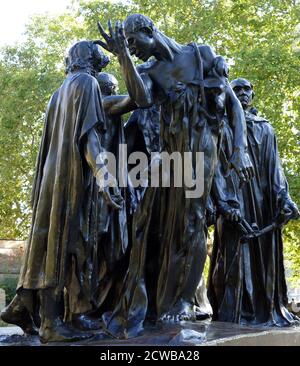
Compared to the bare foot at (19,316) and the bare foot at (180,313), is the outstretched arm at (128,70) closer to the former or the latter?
the bare foot at (180,313)

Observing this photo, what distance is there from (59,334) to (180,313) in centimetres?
97

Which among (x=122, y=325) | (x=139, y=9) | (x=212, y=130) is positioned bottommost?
(x=122, y=325)

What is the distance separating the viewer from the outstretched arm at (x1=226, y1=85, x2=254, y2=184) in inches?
268

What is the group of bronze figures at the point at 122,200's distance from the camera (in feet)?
22.0

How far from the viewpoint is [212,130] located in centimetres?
702

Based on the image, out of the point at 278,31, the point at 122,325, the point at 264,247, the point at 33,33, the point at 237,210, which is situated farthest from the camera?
the point at 33,33

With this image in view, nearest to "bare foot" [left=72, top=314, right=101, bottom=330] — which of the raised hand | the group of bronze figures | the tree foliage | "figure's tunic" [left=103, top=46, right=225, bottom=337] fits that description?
the group of bronze figures

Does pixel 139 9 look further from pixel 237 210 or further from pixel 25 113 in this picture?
pixel 237 210

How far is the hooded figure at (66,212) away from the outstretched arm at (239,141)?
3.65 feet

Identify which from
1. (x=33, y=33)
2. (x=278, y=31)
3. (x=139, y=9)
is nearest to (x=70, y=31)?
(x=33, y=33)

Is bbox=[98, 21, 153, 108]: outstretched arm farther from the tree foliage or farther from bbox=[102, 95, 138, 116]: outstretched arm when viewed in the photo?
the tree foliage

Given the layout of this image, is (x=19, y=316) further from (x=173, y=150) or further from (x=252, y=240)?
(x=252, y=240)

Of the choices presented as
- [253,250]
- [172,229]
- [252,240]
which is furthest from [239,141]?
[253,250]

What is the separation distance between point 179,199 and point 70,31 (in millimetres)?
24599
